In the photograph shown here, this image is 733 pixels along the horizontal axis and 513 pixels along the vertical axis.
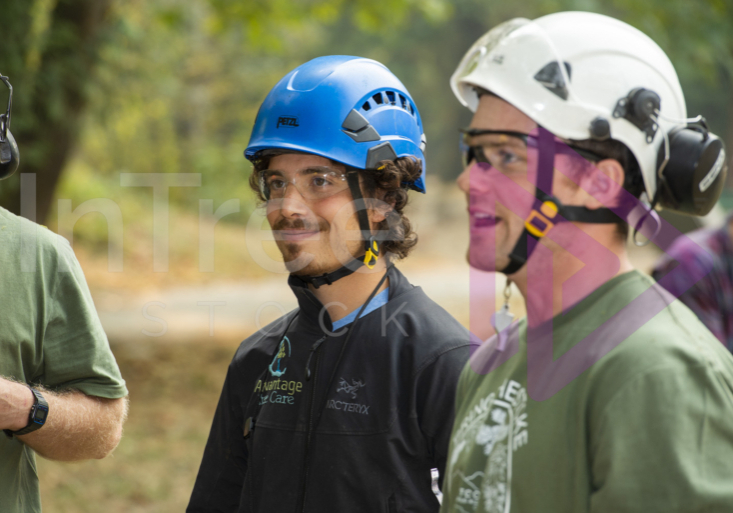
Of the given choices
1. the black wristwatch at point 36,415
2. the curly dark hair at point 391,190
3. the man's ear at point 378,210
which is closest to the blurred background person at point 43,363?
the black wristwatch at point 36,415

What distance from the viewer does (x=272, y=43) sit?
9078 millimetres

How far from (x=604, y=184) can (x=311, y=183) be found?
131 cm

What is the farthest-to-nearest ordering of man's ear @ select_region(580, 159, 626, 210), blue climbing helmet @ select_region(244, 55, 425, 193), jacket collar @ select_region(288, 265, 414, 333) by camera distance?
blue climbing helmet @ select_region(244, 55, 425, 193)
jacket collar @ select_region(288, 265, 414, 333)
man's ear @ select_region(580, 159, 626, 210)

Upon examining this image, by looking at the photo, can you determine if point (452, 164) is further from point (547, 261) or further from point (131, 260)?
point (547, 261)

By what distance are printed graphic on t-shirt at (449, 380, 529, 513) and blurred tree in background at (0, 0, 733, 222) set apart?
5747 millimetres

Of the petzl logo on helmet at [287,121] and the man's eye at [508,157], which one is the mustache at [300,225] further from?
the man's eye at [508,157]

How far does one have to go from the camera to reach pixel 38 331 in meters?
2.46

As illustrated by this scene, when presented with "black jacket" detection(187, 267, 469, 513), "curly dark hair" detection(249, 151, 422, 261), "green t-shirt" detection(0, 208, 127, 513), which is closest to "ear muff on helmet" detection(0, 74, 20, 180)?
"green t-shirt" detection(0, 208, 127, 513)

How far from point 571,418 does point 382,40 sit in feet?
84.6

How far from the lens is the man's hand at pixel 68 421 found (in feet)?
7.61

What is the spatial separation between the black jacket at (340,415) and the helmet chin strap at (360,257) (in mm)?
74

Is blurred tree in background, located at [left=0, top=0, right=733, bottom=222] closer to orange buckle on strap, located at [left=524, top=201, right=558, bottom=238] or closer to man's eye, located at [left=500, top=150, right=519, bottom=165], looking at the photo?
man's eye, located at [left=500, top=150, right=519, bottom=165]

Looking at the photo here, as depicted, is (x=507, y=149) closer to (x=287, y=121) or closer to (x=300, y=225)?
(x=300, y=225)

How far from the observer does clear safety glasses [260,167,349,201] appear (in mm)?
2781
